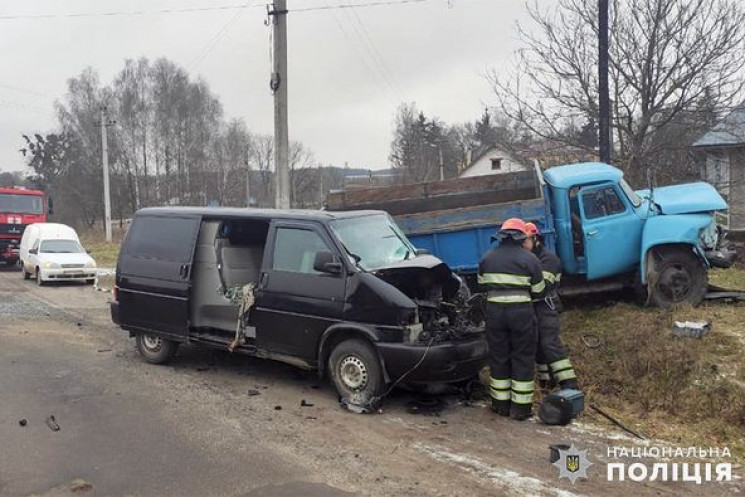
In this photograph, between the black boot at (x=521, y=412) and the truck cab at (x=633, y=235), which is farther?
the truck cab at (x=633, y=235)

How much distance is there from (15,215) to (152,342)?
60.2ft

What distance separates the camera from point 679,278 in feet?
28.5

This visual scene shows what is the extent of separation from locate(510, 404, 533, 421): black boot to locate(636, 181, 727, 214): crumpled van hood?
15.1 ft

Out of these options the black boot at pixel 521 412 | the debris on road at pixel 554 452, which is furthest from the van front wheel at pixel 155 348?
the debris on road at pixel 554 452

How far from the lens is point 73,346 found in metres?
9.20

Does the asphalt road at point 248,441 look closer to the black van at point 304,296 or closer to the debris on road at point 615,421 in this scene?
the debris on road at point 615,421

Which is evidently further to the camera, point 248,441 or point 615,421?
point 615,421

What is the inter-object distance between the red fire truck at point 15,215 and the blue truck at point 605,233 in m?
19.2

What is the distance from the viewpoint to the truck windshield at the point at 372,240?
256 inches

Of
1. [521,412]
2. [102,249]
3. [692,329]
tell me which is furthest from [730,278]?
[102,249]

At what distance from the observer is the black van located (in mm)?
5945

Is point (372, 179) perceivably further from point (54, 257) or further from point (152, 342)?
point (152, 342)

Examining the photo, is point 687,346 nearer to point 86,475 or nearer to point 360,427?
point 360,427

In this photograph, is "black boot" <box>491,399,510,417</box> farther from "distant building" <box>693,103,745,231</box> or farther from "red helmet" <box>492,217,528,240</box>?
"distant building" <box>693,103,745,231</box>
